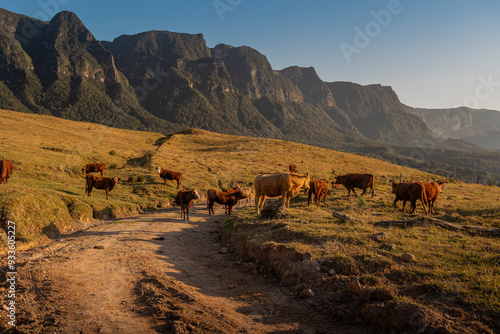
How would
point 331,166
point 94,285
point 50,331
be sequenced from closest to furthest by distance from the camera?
point 50,331 → point 94,285 → point 331,166

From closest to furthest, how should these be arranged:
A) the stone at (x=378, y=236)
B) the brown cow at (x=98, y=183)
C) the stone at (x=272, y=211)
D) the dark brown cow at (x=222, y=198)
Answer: the stone at (x=378, y=236) → the stone at (x=272, y=211) → the brown cow at (x=98, y=183) → the dark brown cow at (x=222, y=198)

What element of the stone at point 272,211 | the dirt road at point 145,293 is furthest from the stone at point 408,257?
the stone at point 272,211

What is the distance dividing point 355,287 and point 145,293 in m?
5.23

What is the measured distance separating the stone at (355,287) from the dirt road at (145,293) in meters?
0.98

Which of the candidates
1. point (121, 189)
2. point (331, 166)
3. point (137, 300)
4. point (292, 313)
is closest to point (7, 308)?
point (137, 300)

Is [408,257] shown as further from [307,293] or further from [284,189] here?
[284,189]

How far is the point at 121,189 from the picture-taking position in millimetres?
23078

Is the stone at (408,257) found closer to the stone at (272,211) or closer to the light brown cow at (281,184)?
the stone at (272,211)

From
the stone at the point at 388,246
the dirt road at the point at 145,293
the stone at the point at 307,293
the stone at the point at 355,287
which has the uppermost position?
the stone at the point at 388,246

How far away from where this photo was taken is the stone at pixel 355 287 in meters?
6.25

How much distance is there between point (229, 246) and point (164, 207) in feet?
39.0

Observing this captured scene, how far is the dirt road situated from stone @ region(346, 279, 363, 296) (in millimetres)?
980

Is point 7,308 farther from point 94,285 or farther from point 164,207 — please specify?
point 164,207

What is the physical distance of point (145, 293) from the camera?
6898 millimetres
